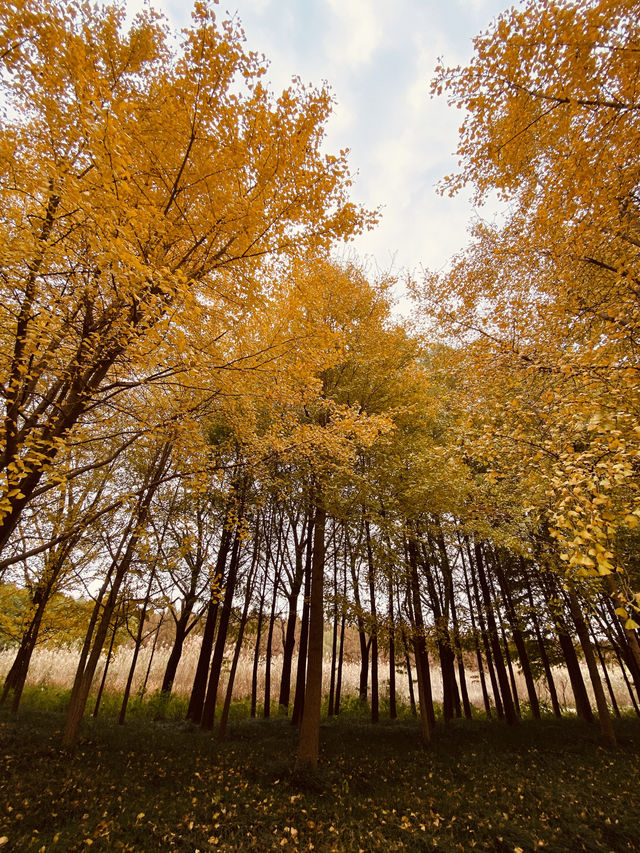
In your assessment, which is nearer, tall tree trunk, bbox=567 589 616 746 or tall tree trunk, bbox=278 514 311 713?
tall tree trunk, bbox=567 589 616 746

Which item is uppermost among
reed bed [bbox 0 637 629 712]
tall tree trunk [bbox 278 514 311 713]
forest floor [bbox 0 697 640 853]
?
tall tree trunk [bbox 278 514 311 713]

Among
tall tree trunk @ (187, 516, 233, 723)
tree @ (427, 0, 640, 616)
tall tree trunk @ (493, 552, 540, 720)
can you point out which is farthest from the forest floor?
tree @ (427, 0, 640, 616)

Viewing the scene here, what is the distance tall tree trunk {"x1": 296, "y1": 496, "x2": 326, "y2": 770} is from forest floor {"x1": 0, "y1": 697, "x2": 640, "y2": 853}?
1.20 ft

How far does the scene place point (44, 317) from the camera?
10.3 feet

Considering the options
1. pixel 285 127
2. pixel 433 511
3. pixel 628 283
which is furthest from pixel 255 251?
pixel 433 511

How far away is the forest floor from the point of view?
4574mm

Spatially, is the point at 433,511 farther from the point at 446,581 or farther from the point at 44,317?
the point at 44,317

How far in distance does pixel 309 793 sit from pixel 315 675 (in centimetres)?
178

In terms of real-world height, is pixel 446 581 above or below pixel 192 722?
above

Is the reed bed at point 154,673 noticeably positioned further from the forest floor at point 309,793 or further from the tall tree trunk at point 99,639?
the forest floor at point 309,793

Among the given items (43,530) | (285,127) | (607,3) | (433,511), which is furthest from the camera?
(43,530)

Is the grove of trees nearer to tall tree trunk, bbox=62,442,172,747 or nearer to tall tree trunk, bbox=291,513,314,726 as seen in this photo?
tall tree trunk, bbox=62,442,172,747

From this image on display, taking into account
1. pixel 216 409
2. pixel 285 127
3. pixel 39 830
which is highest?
pixel 285 127

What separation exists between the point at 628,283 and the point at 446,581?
33.6 ft
